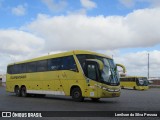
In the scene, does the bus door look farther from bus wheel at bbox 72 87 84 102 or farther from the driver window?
bus wheel at bbox 72 87 84 102

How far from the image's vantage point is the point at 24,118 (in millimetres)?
11625

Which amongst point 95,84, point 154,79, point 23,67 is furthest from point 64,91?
point 154,79

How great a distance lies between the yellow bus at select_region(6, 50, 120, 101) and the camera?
69.9ft

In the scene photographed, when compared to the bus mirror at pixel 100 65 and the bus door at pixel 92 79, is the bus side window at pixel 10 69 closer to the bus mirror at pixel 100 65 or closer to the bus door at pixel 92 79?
the bus door at pixel 92 79

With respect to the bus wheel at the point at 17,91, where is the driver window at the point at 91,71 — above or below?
above

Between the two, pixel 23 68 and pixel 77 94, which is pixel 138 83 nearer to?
pixel 23 68

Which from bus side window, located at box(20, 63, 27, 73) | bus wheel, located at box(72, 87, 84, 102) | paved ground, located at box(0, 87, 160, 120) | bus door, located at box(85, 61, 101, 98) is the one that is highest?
bus side window, located at box(20, 63, 27, 73)

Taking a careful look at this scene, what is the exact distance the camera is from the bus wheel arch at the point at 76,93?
72.3ft

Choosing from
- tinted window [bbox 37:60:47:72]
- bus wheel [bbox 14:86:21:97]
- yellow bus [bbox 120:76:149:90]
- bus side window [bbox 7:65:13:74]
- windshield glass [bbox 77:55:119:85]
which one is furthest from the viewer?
yellow bus [bbox 120:76:149:90]

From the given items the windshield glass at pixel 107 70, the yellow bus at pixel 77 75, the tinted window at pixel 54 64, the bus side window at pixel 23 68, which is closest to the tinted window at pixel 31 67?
the yellow bus at pixel 77 75

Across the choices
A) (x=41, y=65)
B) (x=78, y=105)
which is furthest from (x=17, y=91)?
(x=78, y=105)

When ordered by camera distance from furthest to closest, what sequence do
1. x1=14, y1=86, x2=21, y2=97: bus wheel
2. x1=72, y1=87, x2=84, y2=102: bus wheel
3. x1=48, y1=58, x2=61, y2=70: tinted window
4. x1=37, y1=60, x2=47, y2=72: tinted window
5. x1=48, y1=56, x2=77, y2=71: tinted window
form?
x1=14, y1=86, x2=21, y2=97: bus wheel → x1=37, y1=60, x2=47, y2=72: tinted window → x1=48, y1=58, x2=61, y2=70: tinted window → x1=48, y1=56, x2=77, y2=71: tinted window → x1=72, y1=87, x2=84, y2=102: bus wheel

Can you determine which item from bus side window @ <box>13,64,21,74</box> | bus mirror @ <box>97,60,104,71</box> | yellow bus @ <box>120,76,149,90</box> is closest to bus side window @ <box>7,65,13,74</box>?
bus side window @ <box>13,64,21,74</box>

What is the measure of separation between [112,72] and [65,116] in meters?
9.36
